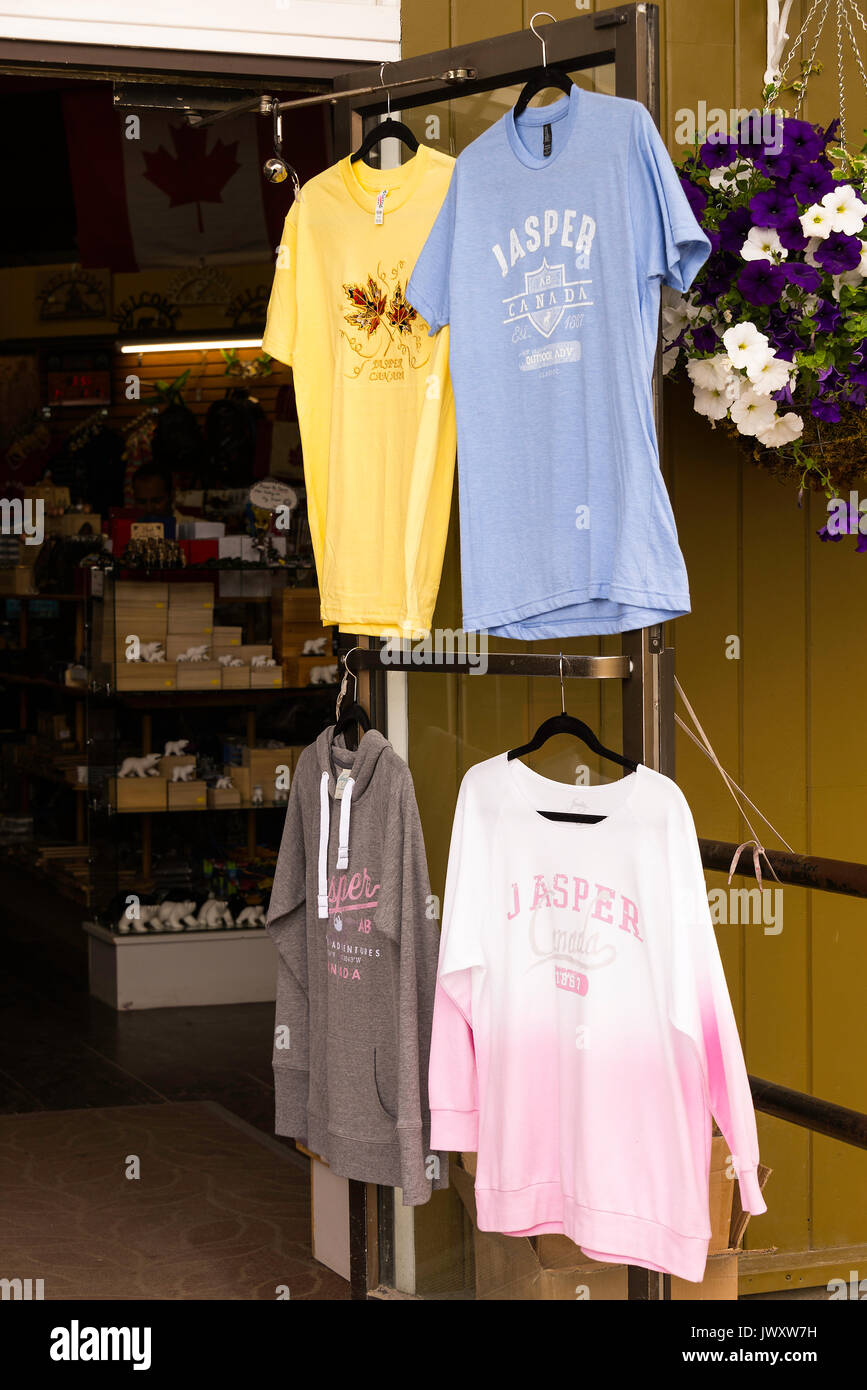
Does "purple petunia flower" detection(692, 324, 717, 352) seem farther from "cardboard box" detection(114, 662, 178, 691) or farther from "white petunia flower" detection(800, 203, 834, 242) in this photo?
"cardboard box" detection(114, 662, 178, 691)

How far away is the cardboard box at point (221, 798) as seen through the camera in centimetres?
657

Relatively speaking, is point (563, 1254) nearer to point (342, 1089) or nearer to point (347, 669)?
point (342, 1089)

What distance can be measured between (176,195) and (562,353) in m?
3.60

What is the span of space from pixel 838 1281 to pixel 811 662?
1.55 metres

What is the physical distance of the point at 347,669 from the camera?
10.3 feet

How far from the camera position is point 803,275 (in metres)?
2.70

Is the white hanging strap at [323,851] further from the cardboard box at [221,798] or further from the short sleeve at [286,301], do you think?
the cardboard box at [221,798]

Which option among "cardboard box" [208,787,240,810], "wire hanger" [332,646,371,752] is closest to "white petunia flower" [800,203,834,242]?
"wire hanger" [332,646,371,752]

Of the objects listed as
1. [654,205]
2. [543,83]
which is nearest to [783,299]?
[654,205]

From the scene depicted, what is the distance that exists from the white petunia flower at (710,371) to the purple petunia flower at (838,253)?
25 centimetres

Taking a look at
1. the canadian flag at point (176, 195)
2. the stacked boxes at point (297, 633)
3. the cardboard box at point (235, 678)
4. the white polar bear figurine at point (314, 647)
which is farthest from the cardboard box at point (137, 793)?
the canadian flag at point (176, 195)

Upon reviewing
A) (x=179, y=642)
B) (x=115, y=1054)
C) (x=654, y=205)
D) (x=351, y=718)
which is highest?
(x=654, y=205)

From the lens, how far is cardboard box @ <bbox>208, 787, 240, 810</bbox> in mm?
6574

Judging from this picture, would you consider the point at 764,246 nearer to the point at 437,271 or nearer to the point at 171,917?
the point at 437,271
